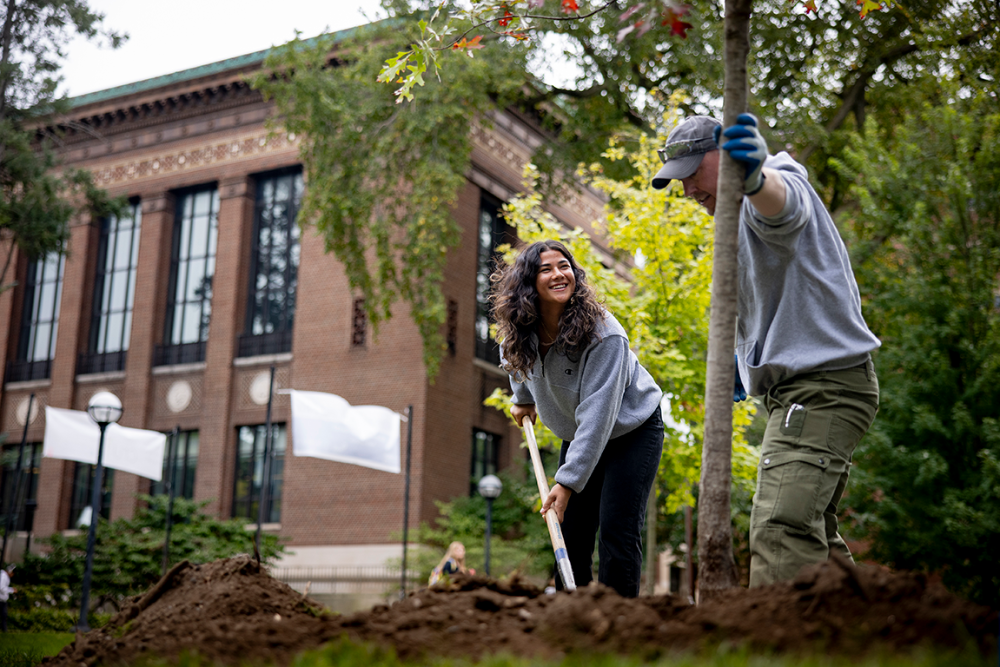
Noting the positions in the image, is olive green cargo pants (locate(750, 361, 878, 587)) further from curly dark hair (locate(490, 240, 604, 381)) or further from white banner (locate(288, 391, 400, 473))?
white banner (locate(288, 391, 400, 473))

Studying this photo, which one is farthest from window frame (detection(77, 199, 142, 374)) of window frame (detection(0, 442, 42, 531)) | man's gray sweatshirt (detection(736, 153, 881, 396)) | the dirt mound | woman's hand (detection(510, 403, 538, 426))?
man's gray sweatshirt (detection(736, 153, 881, 396))

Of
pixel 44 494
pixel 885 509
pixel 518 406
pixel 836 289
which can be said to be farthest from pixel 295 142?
pixel 836 289

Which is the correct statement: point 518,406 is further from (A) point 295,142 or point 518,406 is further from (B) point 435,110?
(A) point 295,142

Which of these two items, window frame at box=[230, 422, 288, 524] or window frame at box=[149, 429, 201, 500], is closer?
window frame at box=[230, 422, 288, 524]

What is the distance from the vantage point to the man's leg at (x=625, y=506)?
13.8 ft

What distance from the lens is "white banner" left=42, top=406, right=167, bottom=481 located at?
58.1 ft

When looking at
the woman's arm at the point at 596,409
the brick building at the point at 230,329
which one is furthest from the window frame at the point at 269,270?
the woman's arm at the point at 596,409

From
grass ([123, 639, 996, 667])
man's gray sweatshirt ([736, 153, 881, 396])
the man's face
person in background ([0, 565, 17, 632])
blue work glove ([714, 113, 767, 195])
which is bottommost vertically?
person in background ([0, 565, 17, 632])

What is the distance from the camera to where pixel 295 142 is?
81.4 feet

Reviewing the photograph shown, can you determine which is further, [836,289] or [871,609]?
[836,289]

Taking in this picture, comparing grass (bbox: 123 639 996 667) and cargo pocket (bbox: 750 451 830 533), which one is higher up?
cargo pocket (bbox: 750 451 830 533)

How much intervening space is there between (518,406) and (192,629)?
2.16m

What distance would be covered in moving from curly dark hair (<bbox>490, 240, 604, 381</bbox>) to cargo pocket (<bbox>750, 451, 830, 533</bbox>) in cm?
121

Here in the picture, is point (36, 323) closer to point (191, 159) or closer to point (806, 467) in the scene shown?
point (191, 159)
